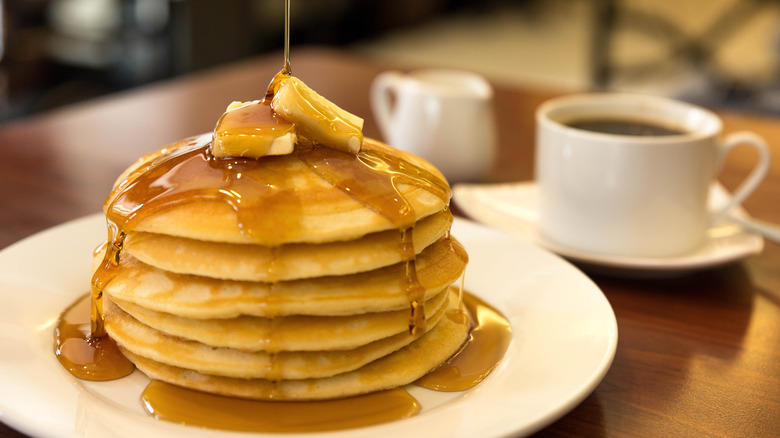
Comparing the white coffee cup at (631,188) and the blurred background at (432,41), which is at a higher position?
the white coffee cup at (631,188)

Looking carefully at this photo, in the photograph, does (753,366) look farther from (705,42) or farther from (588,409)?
(705,42)

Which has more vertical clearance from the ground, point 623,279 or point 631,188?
point 631,188

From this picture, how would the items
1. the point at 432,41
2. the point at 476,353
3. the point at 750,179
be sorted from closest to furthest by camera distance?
the point at 476,353 < the point at 750,179 < the point at 432,41

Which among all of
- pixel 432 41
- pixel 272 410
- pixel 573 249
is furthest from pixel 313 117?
pixel 432 41

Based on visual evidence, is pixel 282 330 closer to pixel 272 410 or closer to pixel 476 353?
pixel 272 410

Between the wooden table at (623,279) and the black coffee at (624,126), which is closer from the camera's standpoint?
the wooden table at (623,279)

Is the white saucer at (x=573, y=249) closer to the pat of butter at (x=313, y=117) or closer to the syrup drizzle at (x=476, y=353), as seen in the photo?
the syrup drizzle at (x=476, y=353)

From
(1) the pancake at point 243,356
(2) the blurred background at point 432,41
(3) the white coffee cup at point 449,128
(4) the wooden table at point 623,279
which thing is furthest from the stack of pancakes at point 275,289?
(2) the blurred background at point 432,41
